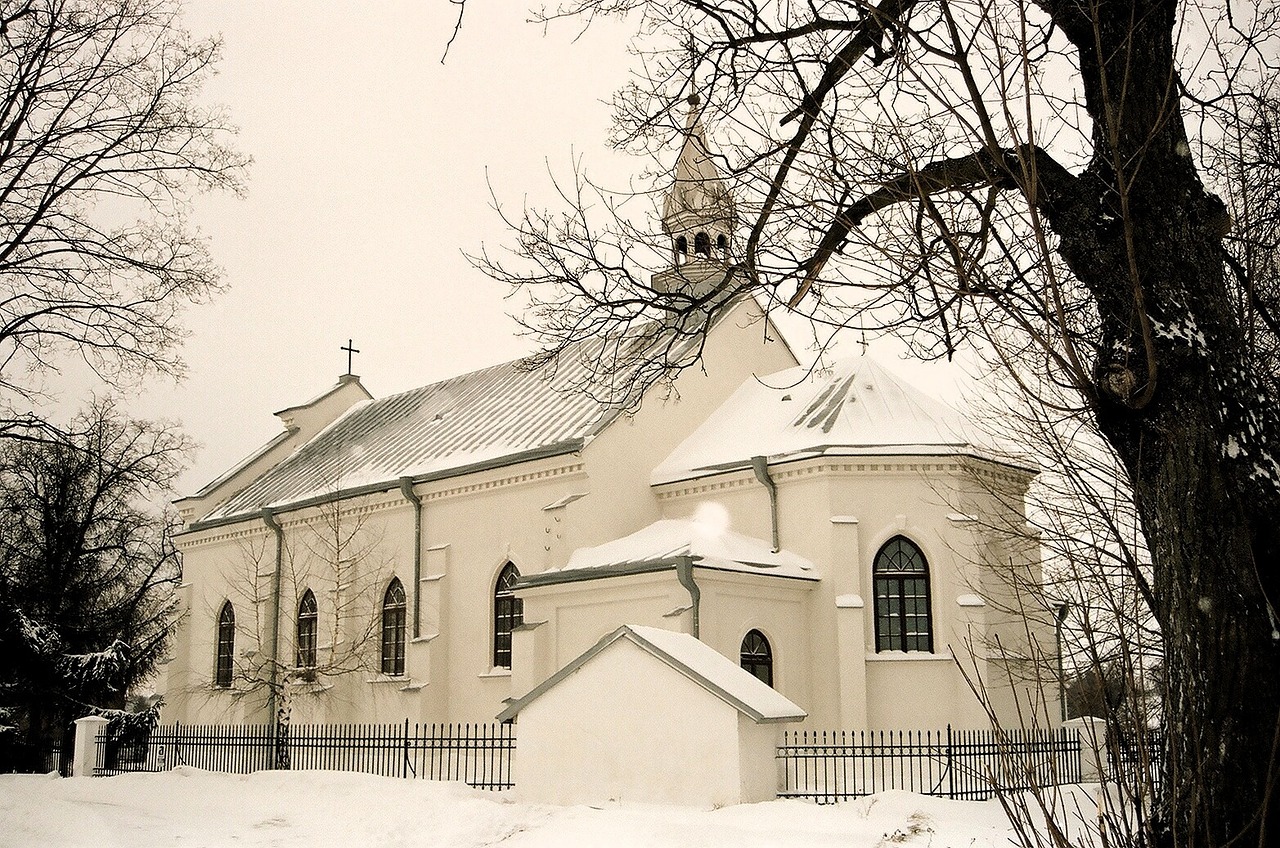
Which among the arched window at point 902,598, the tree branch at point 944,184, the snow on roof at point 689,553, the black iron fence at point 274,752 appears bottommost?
the black iron fence at point 274,752

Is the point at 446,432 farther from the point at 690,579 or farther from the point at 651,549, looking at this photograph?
the point at 690,579

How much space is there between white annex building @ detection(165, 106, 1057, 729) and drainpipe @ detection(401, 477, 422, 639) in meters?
0.05

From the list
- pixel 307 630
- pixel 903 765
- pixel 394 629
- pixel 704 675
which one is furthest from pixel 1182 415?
pixel 307 630

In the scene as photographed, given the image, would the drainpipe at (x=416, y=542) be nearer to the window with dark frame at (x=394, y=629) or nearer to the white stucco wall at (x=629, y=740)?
the window with dark frame at (x=394, y=629)

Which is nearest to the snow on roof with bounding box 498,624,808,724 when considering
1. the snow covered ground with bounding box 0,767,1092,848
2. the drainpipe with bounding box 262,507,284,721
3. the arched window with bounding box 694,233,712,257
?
the snow covered ground with bounding box 0,767,1092,848

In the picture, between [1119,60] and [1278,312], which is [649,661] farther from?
[1119,60]

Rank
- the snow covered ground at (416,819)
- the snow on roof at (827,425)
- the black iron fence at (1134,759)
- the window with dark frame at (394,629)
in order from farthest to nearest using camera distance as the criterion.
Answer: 1. the window with dark frame at (394,629)
2. the snow on roof at (827,425)
3. the snow covered ground at (416,819)
4. the black iron fence at (1134,759)

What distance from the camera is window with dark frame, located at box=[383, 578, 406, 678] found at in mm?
27250

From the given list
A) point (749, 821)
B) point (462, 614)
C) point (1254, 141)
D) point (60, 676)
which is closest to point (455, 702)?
point (462, 614)

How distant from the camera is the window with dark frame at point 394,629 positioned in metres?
27.2

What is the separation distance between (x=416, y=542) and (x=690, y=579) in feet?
30.6

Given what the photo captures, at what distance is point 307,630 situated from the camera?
3036 cm

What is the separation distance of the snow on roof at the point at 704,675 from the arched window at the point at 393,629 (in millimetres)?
12551

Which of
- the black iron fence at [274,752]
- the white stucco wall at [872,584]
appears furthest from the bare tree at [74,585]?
the white stucco wall at [872,584]
